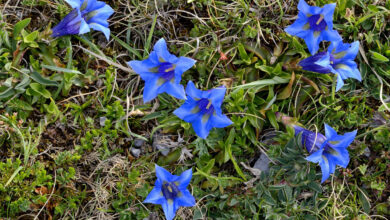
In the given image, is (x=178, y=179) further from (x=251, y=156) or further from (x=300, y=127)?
(x=300, y=127)

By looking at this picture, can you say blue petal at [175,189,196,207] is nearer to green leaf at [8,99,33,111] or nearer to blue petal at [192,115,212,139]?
blue petal at [192,115,212,139]

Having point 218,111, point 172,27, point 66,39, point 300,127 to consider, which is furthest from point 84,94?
point 300,127

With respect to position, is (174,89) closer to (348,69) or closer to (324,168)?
(324,168)

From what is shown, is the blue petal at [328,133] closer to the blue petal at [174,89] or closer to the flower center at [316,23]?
the flower center at [316,23]

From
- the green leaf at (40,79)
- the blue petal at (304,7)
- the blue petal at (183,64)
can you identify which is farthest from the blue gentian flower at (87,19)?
the blue petal at (304,7)

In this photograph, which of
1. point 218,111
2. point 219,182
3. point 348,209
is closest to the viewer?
point 218,111

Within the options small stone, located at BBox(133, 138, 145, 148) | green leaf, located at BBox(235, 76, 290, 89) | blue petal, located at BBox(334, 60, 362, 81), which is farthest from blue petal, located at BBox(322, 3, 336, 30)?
small stone, located at BBox(133, 138, 145, 148)
